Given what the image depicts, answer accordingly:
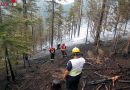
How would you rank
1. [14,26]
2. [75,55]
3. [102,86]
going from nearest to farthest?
1. [75,55]
2. [102,86]
3. [14,26]

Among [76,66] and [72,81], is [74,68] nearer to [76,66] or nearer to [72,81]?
[76,66]

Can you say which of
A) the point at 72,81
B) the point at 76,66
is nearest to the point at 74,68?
the point at 76,66

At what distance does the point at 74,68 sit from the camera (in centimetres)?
911

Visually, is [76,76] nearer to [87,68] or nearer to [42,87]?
[42,87]

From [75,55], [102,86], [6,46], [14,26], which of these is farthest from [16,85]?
[75,55]

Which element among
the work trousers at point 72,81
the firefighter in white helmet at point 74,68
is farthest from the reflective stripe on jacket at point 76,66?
the work trousers at point 72,81

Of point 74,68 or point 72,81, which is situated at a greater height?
point 74,68

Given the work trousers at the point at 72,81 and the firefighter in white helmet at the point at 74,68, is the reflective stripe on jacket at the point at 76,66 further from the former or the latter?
the work trousers at the point at 72,81

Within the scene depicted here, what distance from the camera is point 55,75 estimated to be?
48.0ft

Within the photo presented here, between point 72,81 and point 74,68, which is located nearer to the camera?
point 74,68

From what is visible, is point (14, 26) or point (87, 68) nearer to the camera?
point (87, 68)

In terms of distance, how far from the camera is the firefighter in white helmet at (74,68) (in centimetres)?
896

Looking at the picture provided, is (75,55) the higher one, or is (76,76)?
(75,55)

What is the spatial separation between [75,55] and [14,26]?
8.60m
